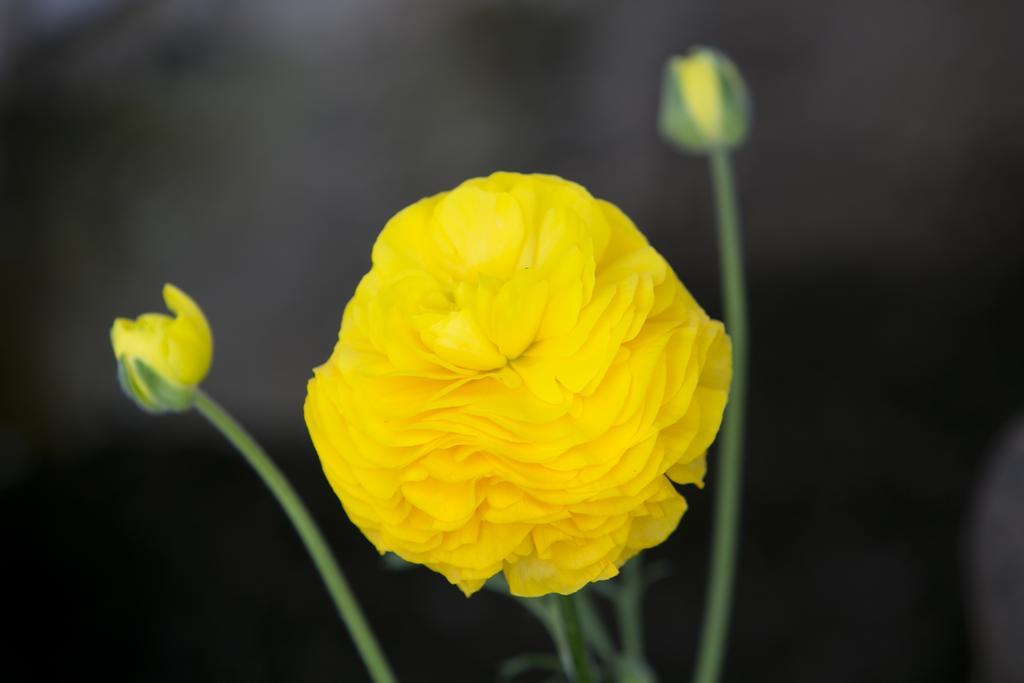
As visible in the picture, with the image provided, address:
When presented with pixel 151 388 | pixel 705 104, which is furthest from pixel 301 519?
pixel 705 104

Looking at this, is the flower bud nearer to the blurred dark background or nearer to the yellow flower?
the yellow flower

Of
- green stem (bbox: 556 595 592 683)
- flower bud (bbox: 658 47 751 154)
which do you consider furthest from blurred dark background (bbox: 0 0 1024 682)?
green stem (bbox: 556 595 592 683)

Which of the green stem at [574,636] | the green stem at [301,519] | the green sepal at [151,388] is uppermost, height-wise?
the green sepal at [151,388]

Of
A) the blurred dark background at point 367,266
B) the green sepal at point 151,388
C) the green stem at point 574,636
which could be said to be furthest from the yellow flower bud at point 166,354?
the blurred dark background at point 367,266

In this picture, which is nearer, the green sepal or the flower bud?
the green sepal

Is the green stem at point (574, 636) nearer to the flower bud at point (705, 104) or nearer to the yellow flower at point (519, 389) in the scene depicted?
the yellow flower at point (519, 389)
